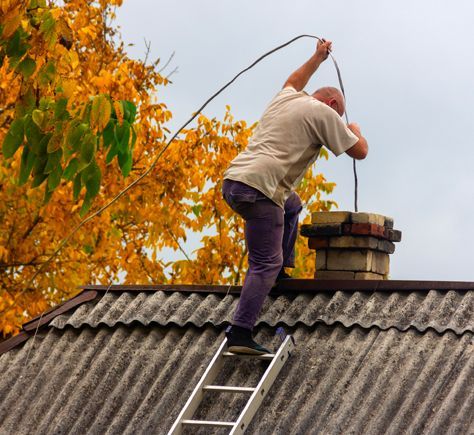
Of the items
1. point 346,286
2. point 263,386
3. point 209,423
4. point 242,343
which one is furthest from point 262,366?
point 346,286

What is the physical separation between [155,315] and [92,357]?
0.60 meters

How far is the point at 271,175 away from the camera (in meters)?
7.56

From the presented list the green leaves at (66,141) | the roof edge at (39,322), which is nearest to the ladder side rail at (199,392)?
the green leaves at (66,141)

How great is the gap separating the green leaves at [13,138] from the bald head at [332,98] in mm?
2277

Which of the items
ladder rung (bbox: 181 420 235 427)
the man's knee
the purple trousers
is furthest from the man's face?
ladder rung (bbox: 181 420 235 427)

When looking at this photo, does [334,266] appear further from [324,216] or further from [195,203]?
[195,203]

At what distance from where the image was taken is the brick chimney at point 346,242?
8.66 metres

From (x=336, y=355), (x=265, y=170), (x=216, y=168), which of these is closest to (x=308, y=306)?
(x=336, y=355)

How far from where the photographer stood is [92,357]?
8523mm

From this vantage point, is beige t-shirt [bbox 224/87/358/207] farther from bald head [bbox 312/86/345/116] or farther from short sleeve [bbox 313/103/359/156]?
bald head [bbox 312/86/345/116]

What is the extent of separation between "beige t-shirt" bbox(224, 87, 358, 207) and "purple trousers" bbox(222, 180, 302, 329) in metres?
0.07

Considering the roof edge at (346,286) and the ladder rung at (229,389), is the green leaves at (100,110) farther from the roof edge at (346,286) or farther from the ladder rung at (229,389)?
the roof edge at (346,286)

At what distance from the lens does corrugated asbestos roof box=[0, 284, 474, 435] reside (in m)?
7.01

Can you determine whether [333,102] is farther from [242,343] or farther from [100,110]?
[100,110]
